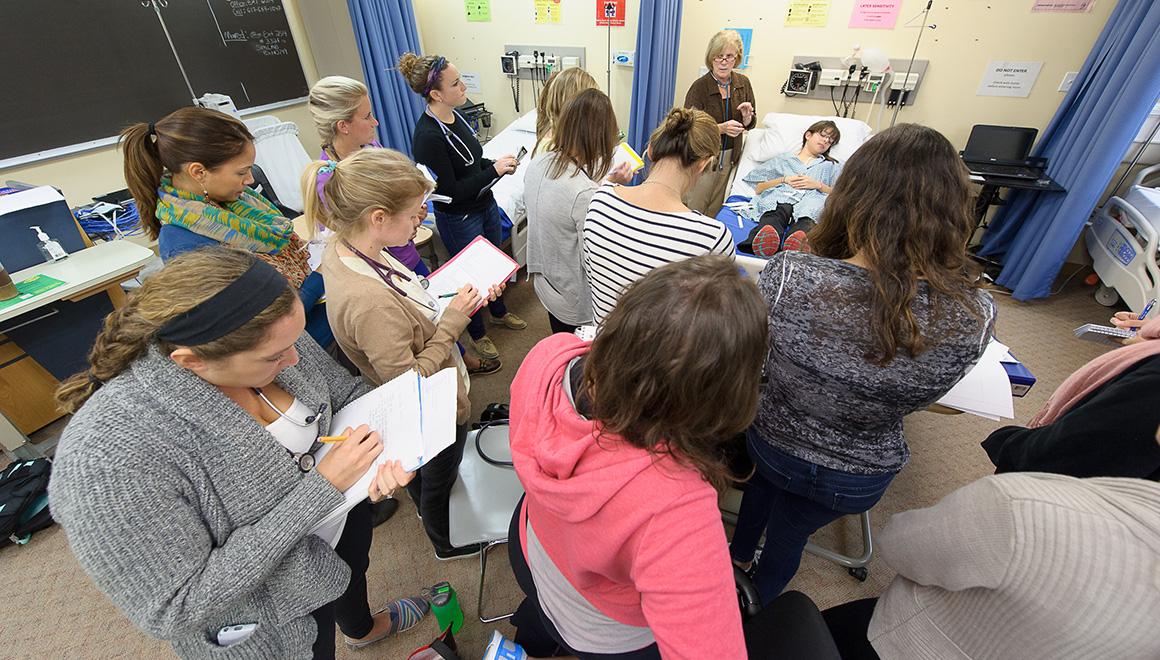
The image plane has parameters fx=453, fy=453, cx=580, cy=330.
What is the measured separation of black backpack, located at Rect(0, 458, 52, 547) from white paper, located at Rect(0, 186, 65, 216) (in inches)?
42.8

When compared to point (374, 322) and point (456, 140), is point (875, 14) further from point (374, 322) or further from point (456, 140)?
point (374, 322)

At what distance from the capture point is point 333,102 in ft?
6.26

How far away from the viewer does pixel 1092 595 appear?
1.83ft

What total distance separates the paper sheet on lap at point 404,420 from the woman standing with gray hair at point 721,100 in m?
2.31

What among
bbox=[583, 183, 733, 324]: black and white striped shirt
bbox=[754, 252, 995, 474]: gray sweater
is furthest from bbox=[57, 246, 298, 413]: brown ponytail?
bbox=[754, 252, 995, 474]: gray sweater

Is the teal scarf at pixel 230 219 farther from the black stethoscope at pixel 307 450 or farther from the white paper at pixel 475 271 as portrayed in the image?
the black stethoscope at pixel 307 450

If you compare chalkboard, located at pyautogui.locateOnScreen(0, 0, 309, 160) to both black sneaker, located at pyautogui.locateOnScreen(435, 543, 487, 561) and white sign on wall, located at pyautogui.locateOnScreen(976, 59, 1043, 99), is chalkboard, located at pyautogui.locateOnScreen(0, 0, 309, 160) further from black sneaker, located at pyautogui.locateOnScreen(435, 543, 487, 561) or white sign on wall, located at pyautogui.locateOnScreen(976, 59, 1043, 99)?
white sign on wall, located at pyautogui.locateOnScreen(976, 59, 1043, 99)

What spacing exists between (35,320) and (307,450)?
6.51 feet

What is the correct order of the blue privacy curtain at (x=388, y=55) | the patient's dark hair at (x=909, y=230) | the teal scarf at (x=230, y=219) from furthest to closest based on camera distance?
the blue privacy curtain at (x=388, y=55) → the teal scarf at (x=230, y=219) → the patient's dark hair at (x=909, y=230)

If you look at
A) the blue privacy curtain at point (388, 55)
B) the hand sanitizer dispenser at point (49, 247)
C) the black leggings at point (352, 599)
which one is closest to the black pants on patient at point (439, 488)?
the black leggings at point (352, 599)

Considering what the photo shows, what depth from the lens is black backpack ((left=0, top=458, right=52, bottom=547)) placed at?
1.79 m

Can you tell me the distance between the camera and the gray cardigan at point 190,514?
26.1 inches

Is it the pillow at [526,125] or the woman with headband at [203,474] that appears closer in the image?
the woman with headband at [203,474]

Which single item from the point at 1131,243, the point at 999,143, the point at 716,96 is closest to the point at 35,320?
the point at 716,96
